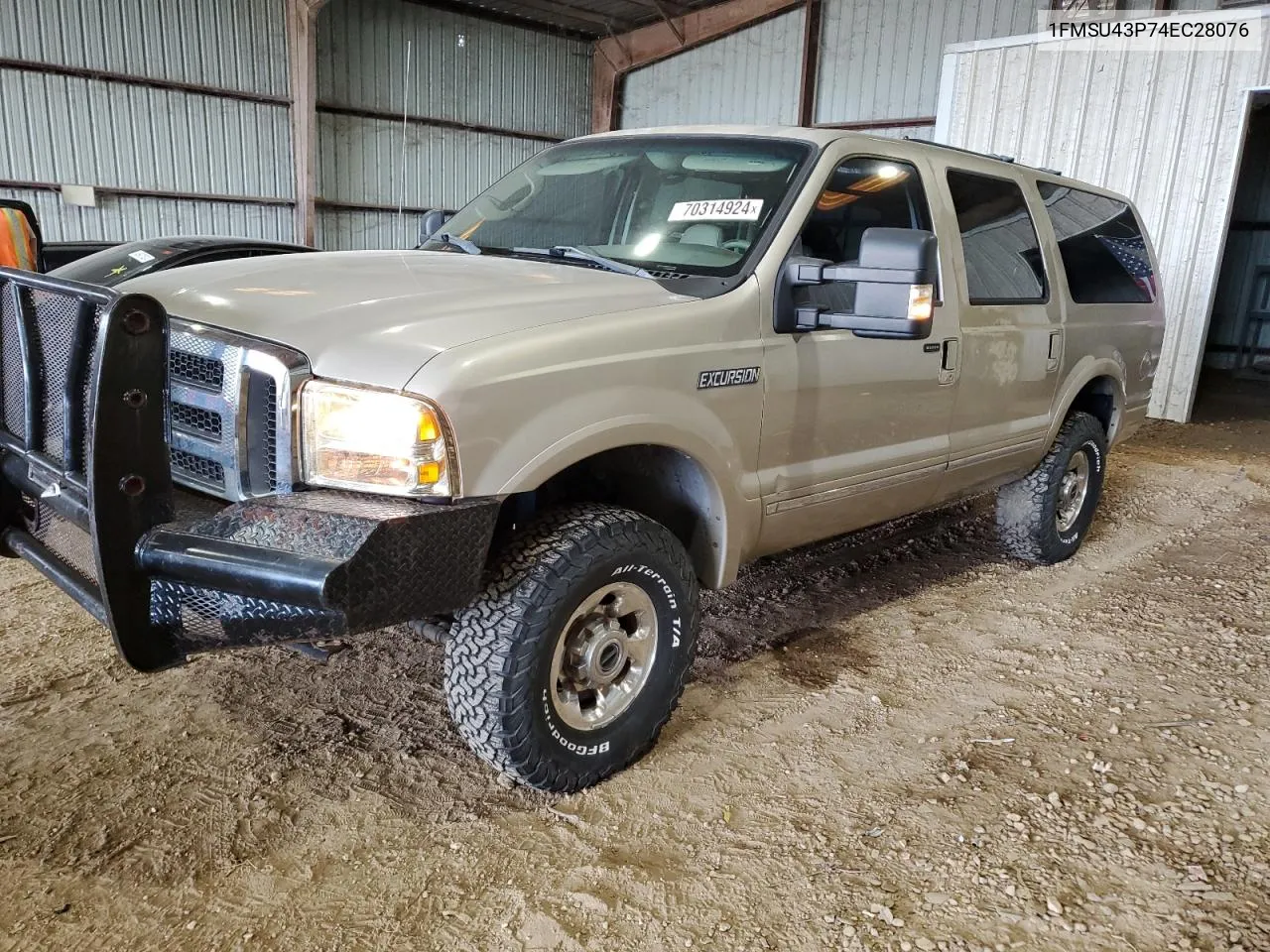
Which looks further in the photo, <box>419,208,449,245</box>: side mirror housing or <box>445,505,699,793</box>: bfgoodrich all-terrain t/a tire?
<box>419,208,449,245</box>: side mirror housing

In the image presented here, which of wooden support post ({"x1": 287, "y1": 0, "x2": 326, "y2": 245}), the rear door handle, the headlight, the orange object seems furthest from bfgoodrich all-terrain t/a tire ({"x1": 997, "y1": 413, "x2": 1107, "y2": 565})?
wooden support post ({"x1": 287, "y1": 0, "x2": 326, "y2": 245})

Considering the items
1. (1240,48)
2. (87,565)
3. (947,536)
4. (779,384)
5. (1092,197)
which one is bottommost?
(947,536)

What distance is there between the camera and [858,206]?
11.2ft

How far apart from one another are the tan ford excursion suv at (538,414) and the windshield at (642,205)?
1cm

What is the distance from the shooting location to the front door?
3.15m

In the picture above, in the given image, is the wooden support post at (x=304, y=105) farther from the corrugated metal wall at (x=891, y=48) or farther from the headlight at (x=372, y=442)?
the headlight at (x=372, y=442)

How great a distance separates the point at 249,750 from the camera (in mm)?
2938

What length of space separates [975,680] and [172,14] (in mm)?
13473

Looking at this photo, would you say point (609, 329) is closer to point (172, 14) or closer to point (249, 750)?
point (249, 750)

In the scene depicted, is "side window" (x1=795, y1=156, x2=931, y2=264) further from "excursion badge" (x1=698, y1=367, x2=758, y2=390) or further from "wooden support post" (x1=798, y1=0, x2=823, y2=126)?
"wooden support post" (x1=798, y1=0, x2=823, y2=126)

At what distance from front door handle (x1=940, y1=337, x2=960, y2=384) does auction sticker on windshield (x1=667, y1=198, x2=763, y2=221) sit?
41.2 inches

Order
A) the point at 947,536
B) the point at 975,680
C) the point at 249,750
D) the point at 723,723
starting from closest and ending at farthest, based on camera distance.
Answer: the point at 249,750, the point at 723,723, the point at 975,680, the point at 947,536

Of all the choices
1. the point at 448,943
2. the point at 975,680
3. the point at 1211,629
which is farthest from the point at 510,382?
the point at 1211,629

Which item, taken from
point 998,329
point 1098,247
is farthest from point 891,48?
point 998,329
